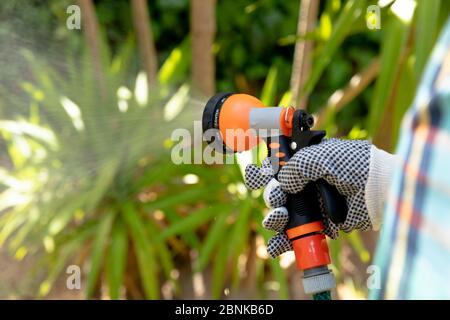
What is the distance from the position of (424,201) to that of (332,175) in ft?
1.39

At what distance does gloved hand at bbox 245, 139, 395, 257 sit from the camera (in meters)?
0.94

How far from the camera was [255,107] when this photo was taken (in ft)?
3.48

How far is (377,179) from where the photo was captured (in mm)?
944

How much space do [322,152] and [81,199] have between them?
1.23m

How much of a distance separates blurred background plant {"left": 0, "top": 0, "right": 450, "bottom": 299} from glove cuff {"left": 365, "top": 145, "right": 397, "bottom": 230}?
976 millimetres

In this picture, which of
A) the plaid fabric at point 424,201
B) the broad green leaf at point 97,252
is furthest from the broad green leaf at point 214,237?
the plaid fabric at point 424,201

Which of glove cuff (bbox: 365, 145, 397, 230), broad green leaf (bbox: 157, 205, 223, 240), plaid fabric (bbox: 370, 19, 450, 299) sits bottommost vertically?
plaid fabric (bbox: 370, 19, 450, 299)

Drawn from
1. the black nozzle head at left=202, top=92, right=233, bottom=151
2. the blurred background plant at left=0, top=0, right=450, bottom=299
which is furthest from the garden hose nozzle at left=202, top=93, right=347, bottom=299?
the blurred background plant at left=0, top=0, right=450, bottom=299

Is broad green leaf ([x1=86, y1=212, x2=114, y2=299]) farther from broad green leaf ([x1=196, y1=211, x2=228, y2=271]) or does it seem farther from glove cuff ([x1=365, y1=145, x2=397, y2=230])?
glove cuff ([x1=365, y1=145, x2=397, y2=230])

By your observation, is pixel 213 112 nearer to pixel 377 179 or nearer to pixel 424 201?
pixel 377 179

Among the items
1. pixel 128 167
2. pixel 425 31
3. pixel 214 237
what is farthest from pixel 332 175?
pixel 128 167

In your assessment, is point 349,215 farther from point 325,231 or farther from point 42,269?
point 42,269

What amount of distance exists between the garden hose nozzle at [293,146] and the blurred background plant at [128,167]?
35.3 inches
